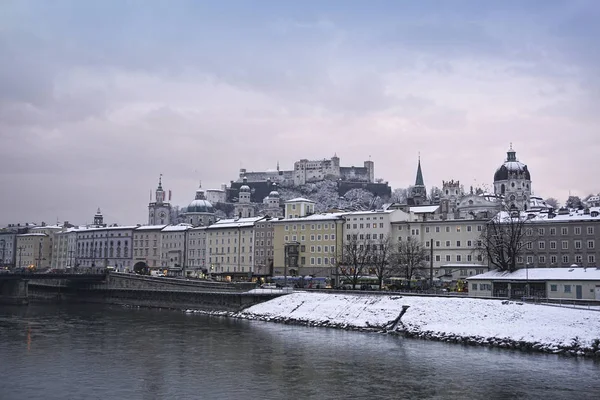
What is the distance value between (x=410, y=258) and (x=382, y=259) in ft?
24.0

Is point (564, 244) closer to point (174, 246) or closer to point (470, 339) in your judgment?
point (470, 339)

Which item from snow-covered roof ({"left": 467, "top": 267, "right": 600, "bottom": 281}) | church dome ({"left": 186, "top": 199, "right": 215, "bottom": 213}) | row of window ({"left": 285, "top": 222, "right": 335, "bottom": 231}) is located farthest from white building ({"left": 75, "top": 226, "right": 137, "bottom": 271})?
snow-covered roof ({"left": 467, "top": 267, "right": 600, "bottom": 281})

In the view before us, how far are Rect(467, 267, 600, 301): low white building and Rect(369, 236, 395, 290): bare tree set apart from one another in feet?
61.2

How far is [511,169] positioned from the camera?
163875 millimetres

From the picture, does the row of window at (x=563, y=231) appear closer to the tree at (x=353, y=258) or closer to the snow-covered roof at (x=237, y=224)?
the tree at (x=353, y=258)

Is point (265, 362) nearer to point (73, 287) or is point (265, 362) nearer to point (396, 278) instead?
point (396, 278)

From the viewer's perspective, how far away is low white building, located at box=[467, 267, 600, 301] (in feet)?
194

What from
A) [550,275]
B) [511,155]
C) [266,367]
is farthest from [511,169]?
[266,367]

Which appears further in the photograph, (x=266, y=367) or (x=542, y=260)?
(x=542, y=260)

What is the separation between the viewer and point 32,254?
17638cm

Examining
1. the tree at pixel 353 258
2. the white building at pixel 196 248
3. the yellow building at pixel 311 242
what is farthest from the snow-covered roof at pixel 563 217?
the white building at pixel 196 248

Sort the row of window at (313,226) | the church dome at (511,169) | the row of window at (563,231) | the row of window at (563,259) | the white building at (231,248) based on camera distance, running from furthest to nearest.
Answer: the church dome at (511,169) → the white building at (231,248) → the row of window at (313,226) → the row of window at (563,231) → the row of window at (563,259)

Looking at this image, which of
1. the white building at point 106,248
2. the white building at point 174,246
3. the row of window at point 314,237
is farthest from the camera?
the white building at point 106,248

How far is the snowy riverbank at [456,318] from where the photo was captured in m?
47.3
